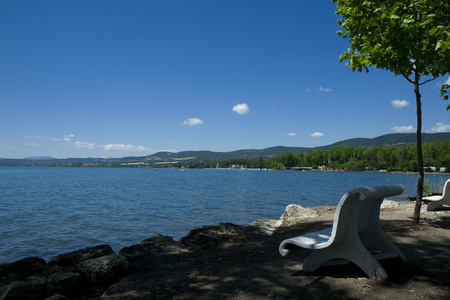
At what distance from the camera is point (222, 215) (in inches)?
690

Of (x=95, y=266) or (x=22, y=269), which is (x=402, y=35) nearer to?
(x=95, y=266)

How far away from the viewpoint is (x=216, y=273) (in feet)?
15.3

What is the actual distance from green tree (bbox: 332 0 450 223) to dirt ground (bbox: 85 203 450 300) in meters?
2.42

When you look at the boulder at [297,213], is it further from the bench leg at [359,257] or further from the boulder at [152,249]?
the bench leg at [359,257]

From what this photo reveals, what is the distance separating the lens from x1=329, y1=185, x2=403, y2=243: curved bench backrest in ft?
11.2

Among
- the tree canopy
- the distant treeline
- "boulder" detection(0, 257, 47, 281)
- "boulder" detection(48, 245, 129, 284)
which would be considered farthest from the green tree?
the distant treeline

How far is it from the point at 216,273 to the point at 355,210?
7.81 feet

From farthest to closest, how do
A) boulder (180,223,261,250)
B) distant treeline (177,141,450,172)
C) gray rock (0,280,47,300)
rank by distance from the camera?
1. distant treeline (177,141,450,172)
2. boulder (180,223,261,250)
3. gray rock (0,280,47,300)

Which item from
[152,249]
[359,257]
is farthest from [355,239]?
[152,249]

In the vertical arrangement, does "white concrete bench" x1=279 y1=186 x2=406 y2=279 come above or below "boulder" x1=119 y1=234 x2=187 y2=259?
above

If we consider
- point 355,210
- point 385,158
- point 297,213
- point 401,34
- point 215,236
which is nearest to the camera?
point 355,210

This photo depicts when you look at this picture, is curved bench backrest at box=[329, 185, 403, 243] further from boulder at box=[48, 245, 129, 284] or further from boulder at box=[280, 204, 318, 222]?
boulder at box=[280, 204, 318, 222]

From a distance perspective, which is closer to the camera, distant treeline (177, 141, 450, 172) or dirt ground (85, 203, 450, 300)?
dirt ground (85, 203, 450, 300)

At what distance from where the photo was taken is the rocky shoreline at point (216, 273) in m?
3.72
